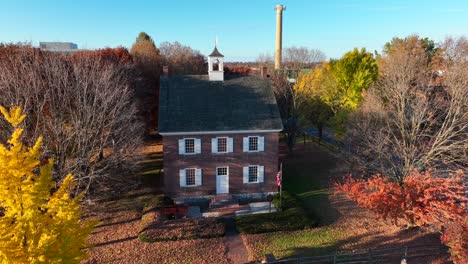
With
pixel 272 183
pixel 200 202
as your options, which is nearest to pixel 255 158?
pixel 272 183

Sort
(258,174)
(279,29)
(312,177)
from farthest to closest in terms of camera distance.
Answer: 1. (279,29)
2. (312,177)
3. (258,174)

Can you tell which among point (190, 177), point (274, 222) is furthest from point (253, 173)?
point (274, 222)

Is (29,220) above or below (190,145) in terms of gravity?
above

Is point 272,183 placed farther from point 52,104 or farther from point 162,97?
point 52,104

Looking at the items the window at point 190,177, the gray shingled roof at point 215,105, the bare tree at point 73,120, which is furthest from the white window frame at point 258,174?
the bare tree at point 73,120

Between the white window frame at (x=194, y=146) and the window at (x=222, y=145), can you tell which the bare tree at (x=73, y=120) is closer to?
the white window frame at (x=194, y=146)

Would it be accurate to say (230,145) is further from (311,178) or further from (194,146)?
(311,178)
